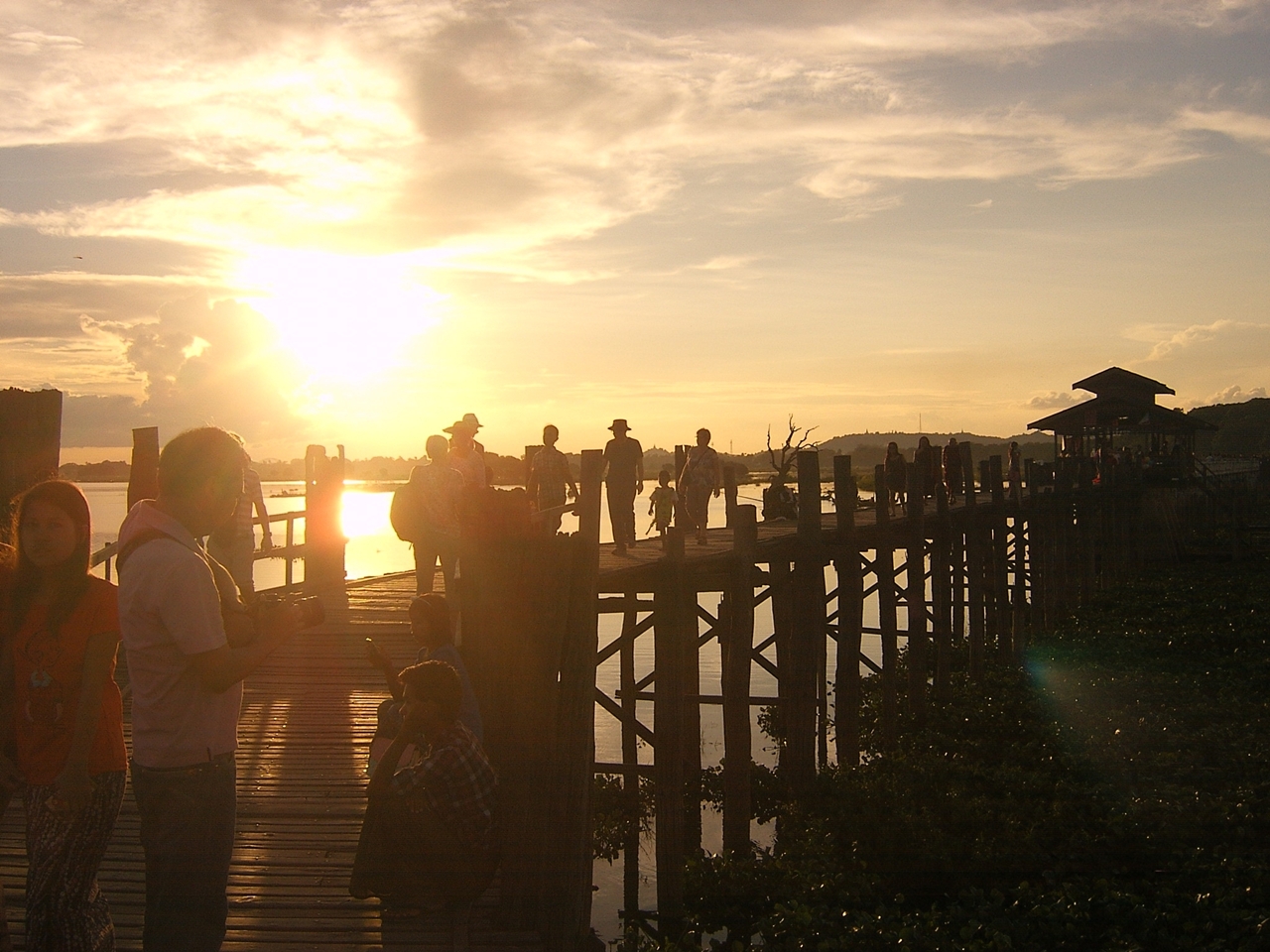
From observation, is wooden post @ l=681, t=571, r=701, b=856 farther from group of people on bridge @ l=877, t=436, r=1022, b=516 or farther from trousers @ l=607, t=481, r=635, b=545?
group of people on bridge @ l=877, t=436, r=1022, b=516

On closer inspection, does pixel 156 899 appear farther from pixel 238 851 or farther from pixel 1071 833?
pixel 1071 833

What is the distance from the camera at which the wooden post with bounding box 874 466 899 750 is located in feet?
48.5

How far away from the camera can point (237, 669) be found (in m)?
3.25

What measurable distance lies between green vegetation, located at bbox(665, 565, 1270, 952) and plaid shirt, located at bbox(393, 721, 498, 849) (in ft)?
12.3

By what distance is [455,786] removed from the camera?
486 cm

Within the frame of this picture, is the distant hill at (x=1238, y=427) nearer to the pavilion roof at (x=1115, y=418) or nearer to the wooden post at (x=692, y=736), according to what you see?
the pavilion roof at (x=1115, y=418)

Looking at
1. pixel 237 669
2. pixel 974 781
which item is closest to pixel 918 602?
pixel 974 781

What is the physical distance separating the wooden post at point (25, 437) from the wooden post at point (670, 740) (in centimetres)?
509

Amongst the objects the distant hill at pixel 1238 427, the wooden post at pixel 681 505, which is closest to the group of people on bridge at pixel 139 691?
the wooden post at pixel 681 505

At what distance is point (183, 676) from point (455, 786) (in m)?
1.83

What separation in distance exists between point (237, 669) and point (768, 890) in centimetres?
747

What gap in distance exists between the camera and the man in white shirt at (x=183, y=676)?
3.22 meters

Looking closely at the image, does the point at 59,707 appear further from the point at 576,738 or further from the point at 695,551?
the point at 695,551

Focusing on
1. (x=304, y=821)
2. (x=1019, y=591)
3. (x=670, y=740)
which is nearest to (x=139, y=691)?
(x=304, y=821)
